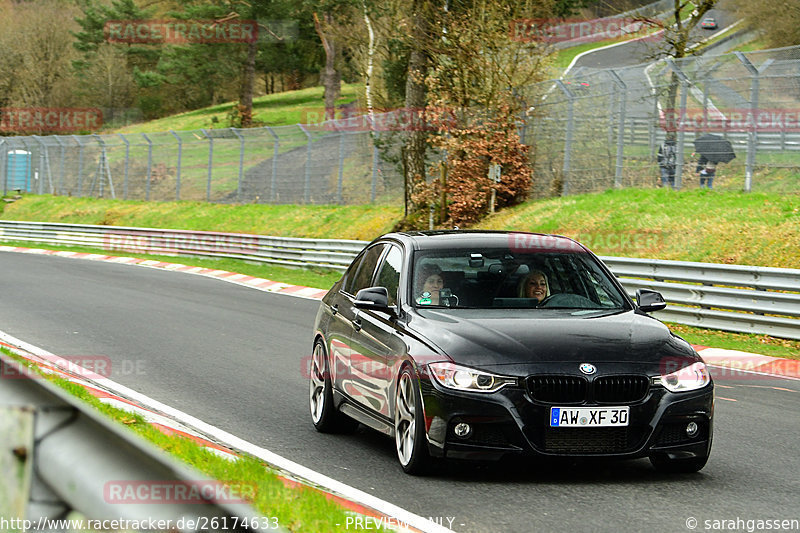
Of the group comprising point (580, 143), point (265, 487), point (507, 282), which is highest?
point (580, 143)

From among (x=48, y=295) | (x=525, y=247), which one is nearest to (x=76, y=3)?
(x=48, y=295)

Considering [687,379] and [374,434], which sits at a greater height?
[687,379]

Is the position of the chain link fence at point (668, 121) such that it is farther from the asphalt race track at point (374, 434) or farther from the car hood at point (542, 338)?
the car hood at point (542, 338)

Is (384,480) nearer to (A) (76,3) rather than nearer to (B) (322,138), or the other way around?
(B) (322,138)

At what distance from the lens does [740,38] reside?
2309 inches

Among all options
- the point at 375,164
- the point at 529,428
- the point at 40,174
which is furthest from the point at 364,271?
the point at 40,174

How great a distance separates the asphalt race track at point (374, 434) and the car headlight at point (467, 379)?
0.58m

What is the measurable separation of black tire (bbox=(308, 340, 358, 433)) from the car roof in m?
1.21

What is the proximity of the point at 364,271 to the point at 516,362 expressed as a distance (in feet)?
8.64

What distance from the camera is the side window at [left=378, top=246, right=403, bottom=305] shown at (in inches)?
316

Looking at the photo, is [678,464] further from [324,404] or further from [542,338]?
[324,404]

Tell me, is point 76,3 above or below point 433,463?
above

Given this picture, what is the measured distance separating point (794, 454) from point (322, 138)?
29.5m

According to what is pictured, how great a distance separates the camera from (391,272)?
8266 mm
